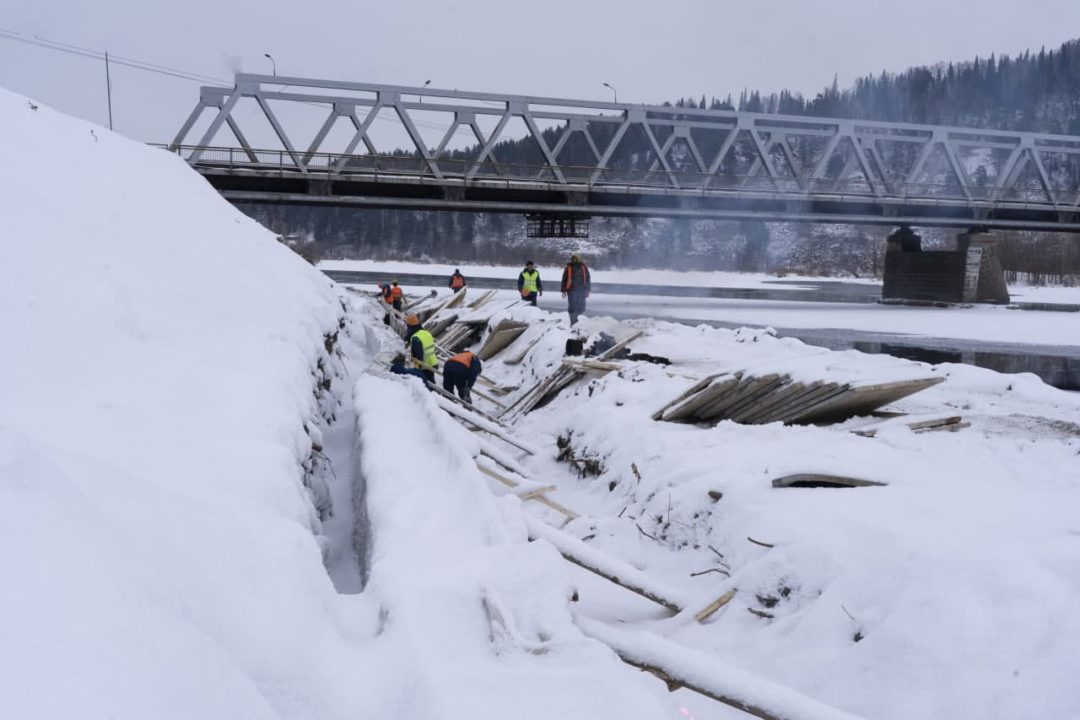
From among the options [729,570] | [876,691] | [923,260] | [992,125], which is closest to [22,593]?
[876,691]

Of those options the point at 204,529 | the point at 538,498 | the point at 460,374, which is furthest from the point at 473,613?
the point at 460,374

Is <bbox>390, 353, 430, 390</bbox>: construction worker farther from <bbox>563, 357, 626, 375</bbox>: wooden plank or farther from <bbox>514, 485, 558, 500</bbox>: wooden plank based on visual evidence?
<bbox>514, 485, 558, 500</bbox>: wooden plank

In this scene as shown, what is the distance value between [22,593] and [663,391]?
296 inches

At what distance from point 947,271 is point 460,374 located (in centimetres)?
2795

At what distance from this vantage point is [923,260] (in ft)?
110

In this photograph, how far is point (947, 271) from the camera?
32.5 m

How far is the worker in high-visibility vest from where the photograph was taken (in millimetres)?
11383

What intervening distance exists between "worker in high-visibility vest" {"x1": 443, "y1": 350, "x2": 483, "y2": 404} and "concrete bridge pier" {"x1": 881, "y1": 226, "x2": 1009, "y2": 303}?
88.1ft

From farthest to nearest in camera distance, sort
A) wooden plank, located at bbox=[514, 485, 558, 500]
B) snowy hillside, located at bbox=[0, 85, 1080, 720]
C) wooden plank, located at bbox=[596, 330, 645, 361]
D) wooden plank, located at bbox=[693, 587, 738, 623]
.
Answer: wooden plank, located at bbox=[596, 330, 645, 361] → wooden plank, located at bbox=[514, 485, 558, 500] → wooden plank, located at bbox=[693, 587, 738, 623] → snowy hillside, located at bbox=[0, 85, 1080, 720]

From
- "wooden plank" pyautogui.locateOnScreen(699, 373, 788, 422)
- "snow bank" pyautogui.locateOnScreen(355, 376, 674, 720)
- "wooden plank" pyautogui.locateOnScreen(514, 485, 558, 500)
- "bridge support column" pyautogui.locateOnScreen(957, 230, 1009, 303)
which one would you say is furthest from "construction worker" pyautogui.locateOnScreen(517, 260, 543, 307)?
"bridge support column" pyautogui.locateOnScreen(957, 230, 1009, 303)

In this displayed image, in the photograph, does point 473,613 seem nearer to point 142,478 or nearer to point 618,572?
point 618,572

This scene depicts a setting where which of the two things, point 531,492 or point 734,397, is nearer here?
point 531,492

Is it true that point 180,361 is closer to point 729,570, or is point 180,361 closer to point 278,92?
point 729,570

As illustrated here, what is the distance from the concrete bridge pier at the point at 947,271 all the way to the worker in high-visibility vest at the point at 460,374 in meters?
26.8
